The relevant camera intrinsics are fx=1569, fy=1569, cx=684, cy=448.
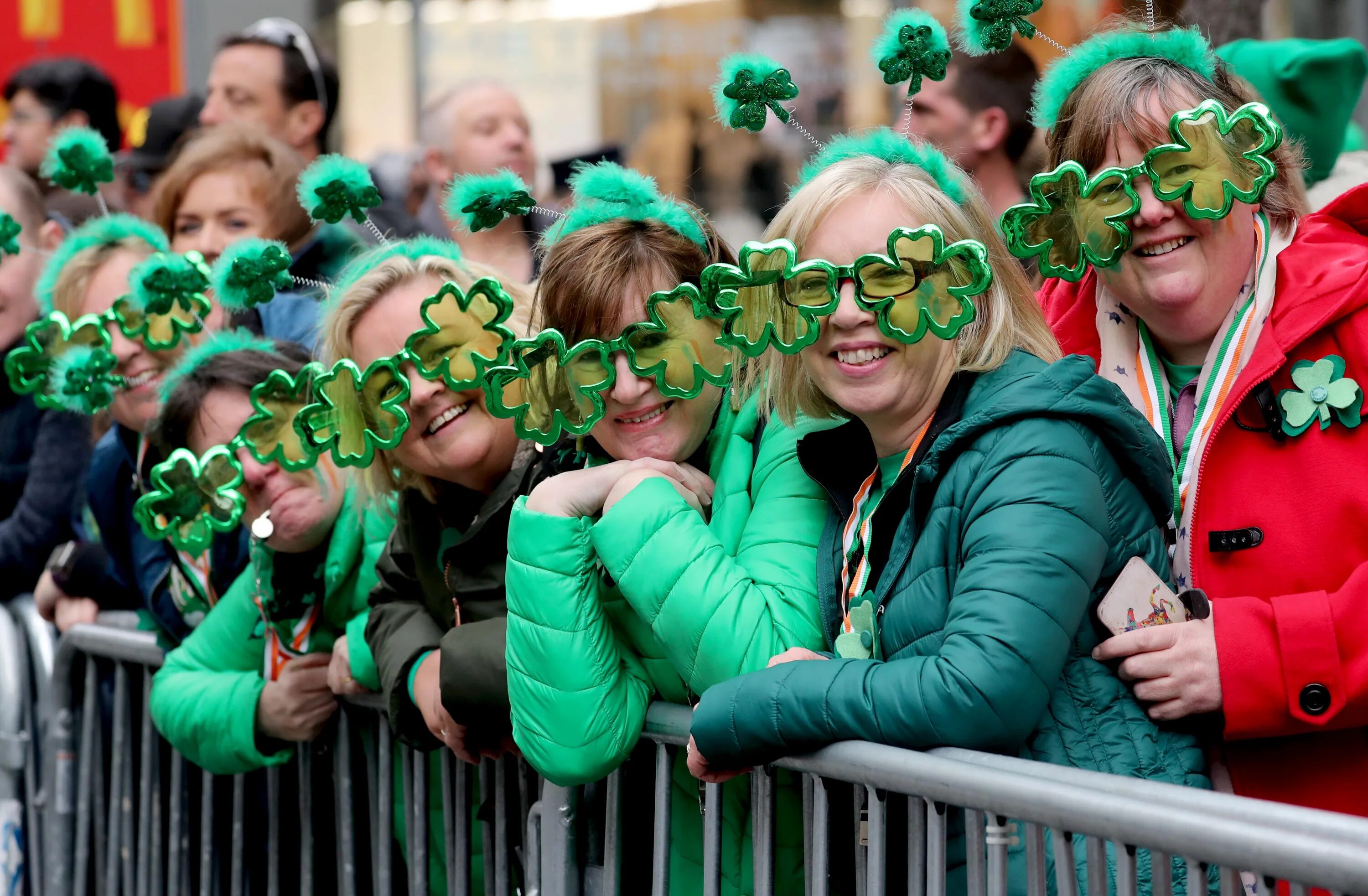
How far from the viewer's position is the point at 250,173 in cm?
446

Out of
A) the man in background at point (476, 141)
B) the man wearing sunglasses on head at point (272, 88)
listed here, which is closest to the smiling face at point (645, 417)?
the man in background at point (476, 141)

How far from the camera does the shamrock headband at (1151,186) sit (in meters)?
2.29

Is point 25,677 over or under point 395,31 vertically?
under

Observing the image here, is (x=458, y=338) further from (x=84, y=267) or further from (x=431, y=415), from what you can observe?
(x=84, y=267)

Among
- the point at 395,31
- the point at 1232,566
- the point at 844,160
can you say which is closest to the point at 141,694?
the point at 844,160

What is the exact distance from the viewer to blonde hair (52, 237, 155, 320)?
4.04 meters

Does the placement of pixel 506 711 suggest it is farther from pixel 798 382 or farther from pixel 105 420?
pixel 105 420

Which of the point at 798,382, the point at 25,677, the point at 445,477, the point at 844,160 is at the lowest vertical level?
the point at 25,677

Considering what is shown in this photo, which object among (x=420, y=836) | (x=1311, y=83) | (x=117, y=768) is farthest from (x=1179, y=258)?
(x=117, y=768)

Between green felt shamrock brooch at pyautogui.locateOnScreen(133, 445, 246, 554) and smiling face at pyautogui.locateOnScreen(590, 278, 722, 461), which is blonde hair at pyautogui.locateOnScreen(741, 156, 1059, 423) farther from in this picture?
green felt shamrock brooch at pyautogui.locateOnScreen(133, 445, 246, 554)

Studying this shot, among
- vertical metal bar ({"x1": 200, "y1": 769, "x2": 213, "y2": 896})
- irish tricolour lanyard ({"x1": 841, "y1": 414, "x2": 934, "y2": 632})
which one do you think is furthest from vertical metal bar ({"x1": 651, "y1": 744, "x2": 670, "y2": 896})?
vertical metal bar ({"x1": 200, "y1": 769, "x2": 213, "y2": 896})

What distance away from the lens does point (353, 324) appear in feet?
9.91

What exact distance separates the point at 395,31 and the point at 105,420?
23.4 feet

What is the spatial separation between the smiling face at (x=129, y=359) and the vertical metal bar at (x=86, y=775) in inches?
28.1
